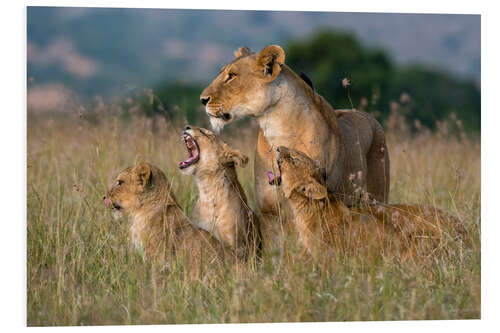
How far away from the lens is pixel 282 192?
6.39 m

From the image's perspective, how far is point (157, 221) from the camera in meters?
6.31

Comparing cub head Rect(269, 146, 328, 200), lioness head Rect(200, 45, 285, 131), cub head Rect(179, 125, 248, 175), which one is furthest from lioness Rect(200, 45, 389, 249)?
cub head Rect(269, 146, 328, 200)

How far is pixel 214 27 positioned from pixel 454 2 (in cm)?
2246

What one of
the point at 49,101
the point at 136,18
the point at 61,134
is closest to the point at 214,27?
the point at 136,18

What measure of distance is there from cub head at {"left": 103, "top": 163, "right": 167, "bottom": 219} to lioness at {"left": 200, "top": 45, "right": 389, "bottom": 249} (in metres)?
0.61

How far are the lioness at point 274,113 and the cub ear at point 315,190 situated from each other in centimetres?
27

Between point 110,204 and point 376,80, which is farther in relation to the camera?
point 376,80

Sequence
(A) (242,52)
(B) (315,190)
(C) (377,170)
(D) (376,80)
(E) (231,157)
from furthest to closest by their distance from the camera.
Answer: (D) (376,80) < (C) (377,170) < (A) (242,52) < (E) (231,157) < (B) (315,190)

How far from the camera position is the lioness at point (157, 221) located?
5.96 meters

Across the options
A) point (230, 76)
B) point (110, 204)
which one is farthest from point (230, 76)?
point (110, 204)

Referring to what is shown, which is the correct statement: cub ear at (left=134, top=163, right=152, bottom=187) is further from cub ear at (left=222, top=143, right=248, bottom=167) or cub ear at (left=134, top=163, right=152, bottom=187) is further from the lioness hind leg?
the lioness hind leg

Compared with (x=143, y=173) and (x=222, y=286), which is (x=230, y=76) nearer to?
(x=143, y=173)

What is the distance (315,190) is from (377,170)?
1809 millimetres
